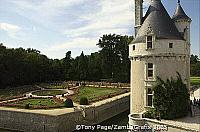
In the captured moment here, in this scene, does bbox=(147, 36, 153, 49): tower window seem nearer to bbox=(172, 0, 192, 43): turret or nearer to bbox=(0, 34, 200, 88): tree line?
bbox=(172, 0, 192, 43): turret

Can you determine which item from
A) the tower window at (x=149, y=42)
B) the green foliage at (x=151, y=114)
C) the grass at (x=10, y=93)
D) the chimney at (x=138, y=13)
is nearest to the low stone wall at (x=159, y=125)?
the green foliage at (x=151, y=114)

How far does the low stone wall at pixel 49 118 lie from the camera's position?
23859 millimetres

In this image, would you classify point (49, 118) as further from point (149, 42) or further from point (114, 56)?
point (114, 56)

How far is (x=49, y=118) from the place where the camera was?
78.2 feet

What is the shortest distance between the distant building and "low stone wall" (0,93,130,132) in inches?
242

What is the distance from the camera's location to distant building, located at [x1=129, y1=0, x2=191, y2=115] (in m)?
20.7

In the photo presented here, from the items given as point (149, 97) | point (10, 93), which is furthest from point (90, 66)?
point (149, 97)

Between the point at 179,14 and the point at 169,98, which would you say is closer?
the point at 169,98

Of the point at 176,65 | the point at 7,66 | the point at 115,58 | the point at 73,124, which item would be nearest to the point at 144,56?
the point at 176,65

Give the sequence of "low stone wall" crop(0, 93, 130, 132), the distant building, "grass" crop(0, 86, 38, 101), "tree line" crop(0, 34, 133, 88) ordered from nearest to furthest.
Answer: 1. the distant building
2. "low stone wall" crop(0, 93, 130, 132)
3. "grass" crop(0, 86, 38, 101)
4. "tree line" crop(0, 34, 133, 88)

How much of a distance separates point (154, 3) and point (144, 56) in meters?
4.63

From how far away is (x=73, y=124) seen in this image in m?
25.7

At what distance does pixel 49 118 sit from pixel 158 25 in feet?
37.8

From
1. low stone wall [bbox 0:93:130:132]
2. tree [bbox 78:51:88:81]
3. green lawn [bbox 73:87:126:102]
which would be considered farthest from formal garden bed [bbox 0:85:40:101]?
tree [bbox 78:51:88:81]
